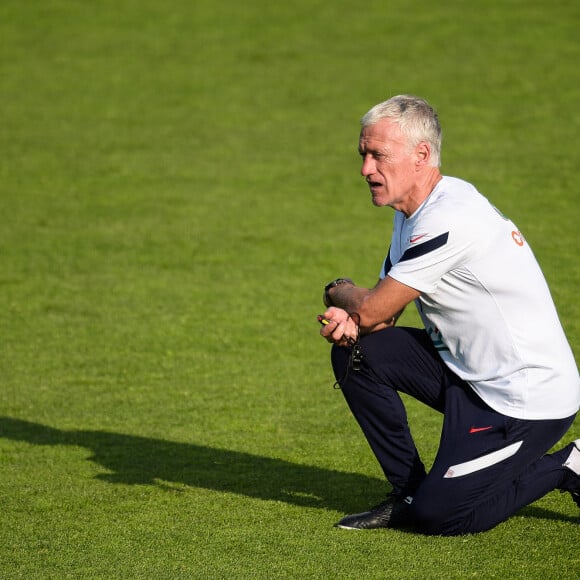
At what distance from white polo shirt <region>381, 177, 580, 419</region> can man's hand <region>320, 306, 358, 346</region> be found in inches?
10.6

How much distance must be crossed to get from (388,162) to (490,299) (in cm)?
63

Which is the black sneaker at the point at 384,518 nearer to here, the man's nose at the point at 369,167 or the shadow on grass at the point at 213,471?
the shadow on grass at the point at 213,471

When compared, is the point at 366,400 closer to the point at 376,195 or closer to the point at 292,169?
the point at 376,195

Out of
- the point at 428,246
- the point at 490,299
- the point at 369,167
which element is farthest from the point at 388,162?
the point at 490,299

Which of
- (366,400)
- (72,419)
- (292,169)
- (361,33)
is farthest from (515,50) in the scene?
(366,400)

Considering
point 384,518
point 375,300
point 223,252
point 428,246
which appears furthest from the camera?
point 223,252

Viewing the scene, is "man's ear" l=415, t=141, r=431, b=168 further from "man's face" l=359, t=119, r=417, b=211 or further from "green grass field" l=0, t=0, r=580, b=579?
"green grass field" l=0, t=0, r=580, b=579

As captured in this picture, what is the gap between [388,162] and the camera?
385cm

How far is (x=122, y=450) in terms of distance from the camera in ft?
17.5

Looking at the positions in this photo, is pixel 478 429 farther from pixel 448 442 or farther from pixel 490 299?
pixel 490 299

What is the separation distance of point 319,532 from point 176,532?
56 cm

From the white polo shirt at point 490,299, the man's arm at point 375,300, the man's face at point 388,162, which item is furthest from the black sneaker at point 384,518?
the man's face at point 388,162

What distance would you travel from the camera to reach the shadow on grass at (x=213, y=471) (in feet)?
15.0

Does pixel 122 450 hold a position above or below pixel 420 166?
below
